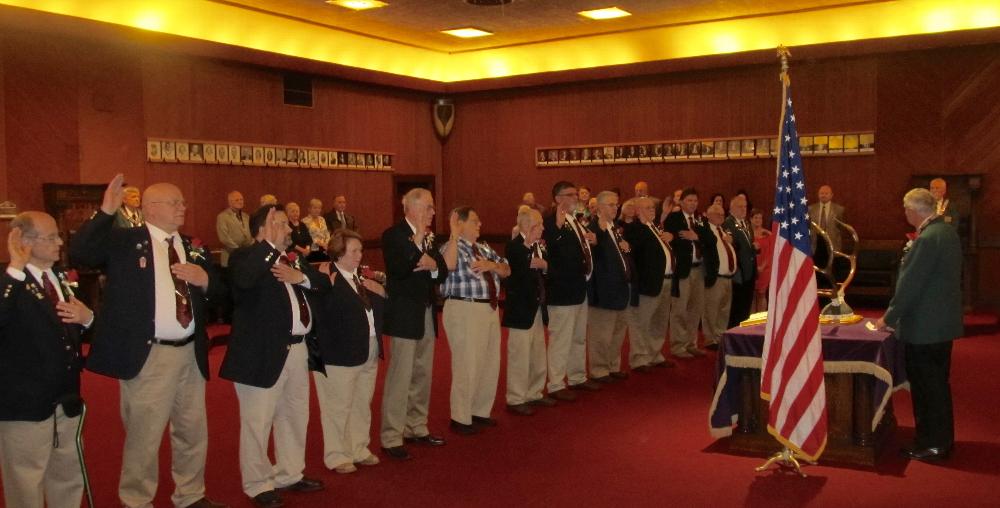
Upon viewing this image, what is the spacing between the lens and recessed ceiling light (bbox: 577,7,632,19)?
12.4 metres

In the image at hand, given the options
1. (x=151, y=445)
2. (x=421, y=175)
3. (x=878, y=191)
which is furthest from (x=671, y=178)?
(x=151, y=445)

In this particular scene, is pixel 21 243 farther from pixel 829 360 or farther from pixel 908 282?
pixel 908 282

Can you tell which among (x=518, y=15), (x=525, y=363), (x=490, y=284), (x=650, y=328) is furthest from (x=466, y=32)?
(x=490, y=284)

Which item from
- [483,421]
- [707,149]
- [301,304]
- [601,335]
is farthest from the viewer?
[707,149]

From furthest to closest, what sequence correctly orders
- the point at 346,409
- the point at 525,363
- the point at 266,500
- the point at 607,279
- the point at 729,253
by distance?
1. the point at 729,253
2. the point at 607,279
3. the point at 525,363
4. the point at 346,409
5. the point at 266,500

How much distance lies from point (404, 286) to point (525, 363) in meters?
1.45

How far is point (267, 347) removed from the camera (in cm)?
441

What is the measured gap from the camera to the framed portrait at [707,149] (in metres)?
13.3

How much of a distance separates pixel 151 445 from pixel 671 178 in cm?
1078

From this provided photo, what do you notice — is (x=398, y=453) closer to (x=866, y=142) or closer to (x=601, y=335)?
(x=601, y=335)

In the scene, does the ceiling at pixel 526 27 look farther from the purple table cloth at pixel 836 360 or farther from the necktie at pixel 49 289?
the purple table cloth at pixel 836 360

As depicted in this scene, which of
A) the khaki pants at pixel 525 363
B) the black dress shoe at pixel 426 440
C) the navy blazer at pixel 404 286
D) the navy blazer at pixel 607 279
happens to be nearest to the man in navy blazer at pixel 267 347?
the navy blazer at pixel 404 286

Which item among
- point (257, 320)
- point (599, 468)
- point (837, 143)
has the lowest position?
point (599, 468)

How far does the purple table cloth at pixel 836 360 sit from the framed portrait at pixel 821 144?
23.6ft
